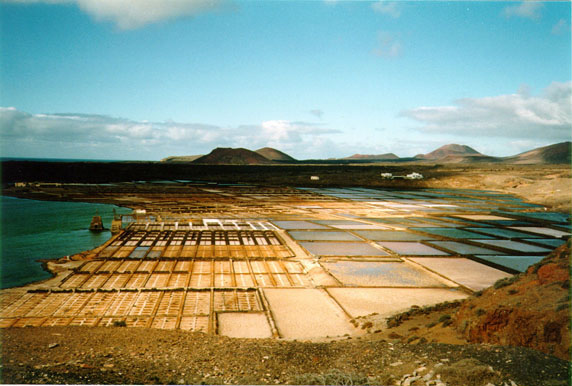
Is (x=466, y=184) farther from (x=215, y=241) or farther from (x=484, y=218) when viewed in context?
(x=215, y=241)

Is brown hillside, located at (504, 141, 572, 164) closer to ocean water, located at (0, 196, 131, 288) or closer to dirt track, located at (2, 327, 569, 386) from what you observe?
ocean water, located at (0, 196, 131, 288)

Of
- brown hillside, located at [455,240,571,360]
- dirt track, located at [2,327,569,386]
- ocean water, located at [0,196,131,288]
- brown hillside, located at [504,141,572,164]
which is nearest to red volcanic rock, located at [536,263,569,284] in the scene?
brown hillside, located at [455,240,571,360]

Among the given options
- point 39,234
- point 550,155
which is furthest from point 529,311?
point 550,155

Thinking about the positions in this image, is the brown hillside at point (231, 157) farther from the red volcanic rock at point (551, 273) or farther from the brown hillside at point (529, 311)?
the red volcanic rock at point (551, 273)

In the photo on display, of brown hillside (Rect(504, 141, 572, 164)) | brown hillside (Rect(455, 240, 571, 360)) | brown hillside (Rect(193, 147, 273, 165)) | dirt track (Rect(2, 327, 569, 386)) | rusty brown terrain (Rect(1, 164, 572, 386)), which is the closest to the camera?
dirt track (Rect(2, 327, 569, 386))

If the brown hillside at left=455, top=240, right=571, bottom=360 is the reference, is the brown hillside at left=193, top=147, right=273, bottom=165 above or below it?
above

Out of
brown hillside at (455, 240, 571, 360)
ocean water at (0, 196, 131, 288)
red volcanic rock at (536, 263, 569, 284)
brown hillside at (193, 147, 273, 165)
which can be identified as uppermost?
brown hillside at (193, 147, 273, 165)

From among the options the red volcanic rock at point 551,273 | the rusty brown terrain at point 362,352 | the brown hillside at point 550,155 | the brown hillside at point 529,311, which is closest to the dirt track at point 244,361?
the rusty brown terrain at point 362,352

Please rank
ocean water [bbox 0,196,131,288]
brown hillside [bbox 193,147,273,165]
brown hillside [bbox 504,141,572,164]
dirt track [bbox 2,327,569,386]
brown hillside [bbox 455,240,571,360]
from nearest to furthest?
dirt track [bbox 2,327,569,386] → brown hillside [bbox 455,240,571,360] → ocean water [bbox 0,196,131,288] → brown hillside [bbox 504,141,572,164] → brown hillside [bbox 193,147,273,165]
